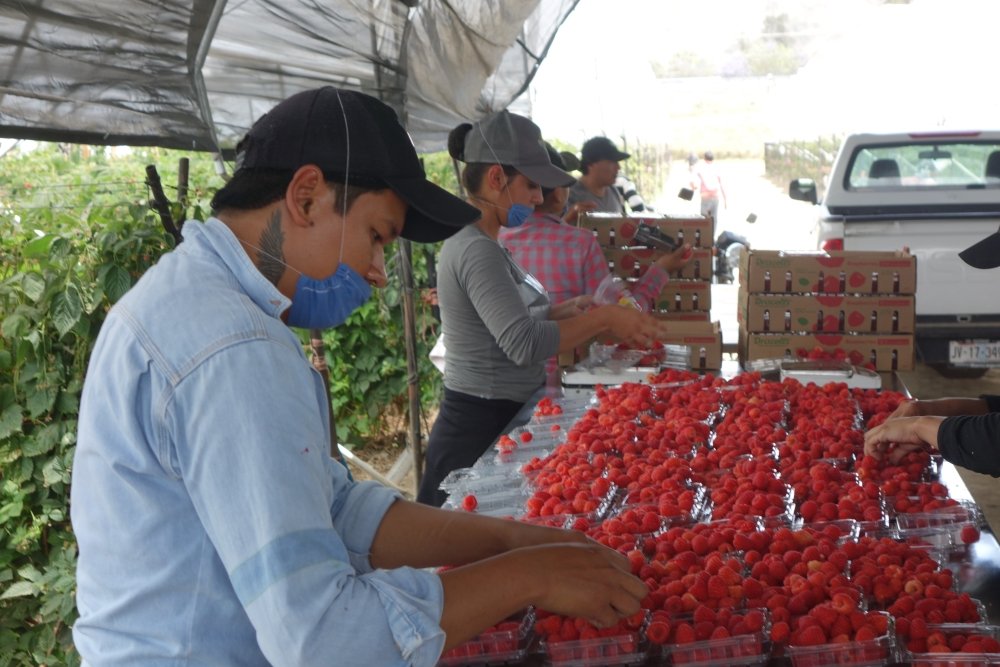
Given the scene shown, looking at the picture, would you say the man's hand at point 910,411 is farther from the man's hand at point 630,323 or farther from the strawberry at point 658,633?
the strawberry at point 658,633

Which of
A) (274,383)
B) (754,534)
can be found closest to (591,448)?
(754,534)

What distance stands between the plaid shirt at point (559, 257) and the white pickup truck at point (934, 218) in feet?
11.1

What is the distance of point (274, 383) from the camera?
130 cm

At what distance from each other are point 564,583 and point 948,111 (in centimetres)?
2870

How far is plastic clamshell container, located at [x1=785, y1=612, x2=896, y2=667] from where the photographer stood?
1.82 meters

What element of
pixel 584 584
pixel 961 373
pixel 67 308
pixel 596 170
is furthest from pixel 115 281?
pixel 961 373

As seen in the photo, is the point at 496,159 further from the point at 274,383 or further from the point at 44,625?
the point at 274,383

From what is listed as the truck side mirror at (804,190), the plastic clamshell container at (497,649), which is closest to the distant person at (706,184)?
the truck side mirror at (804,190)

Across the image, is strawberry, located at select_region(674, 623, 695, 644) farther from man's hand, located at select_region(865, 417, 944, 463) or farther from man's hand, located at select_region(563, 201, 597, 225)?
man's hand, located at select_region(563, 201, 597, 225)

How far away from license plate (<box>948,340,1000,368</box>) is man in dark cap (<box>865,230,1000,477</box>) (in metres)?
4.65

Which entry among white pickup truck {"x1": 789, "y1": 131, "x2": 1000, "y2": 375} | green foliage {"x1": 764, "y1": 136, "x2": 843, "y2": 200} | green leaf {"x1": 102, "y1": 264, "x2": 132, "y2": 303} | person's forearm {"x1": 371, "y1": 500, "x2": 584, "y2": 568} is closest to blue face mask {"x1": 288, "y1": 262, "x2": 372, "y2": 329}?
person's forearm {"x1": 371, "y1": 500, "x2": 584, "y2": 568}

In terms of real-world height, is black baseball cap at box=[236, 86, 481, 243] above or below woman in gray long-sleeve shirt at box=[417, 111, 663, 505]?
above

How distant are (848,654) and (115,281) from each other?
2.85m

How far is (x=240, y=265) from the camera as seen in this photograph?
144cm
